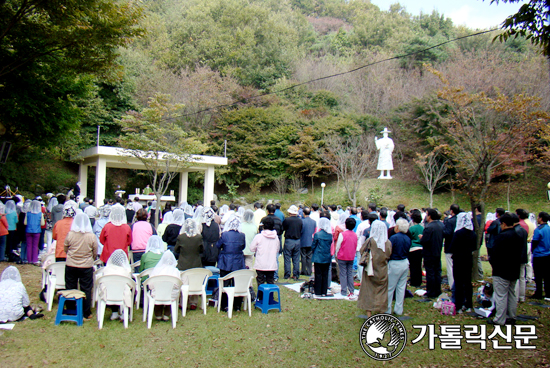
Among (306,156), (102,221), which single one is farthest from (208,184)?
(102,221)

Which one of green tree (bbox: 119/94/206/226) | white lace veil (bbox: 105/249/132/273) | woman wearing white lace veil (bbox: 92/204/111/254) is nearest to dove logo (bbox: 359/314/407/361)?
white lace veil (bbox: 105/249/132/273)

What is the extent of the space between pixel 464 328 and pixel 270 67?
113 feet

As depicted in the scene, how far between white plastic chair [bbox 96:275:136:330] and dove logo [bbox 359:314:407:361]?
3205mm

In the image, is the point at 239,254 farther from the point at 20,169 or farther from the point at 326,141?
the point at 326,141

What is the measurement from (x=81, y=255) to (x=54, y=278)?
106cm

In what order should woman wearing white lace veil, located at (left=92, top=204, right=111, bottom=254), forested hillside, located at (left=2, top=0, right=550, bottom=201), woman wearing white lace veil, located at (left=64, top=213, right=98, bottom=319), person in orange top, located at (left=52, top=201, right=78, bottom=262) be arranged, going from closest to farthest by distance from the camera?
woman wearing white lace veil, located at (left=64, top=213, right=98, bottom=319), person in orange top, located at (left=52, top=201, right=78, bottom=262), woman wearing white lace veil, located at (left=92, top=204, right=111, bottom=254), forested hillside, located at (left=2, top=0, right=550, bottom=201)

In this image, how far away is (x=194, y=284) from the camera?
589cm

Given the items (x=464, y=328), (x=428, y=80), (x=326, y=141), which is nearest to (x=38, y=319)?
(x=464, y=328)

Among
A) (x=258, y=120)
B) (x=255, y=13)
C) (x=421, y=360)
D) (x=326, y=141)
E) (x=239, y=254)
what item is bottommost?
(x=421, y=360)

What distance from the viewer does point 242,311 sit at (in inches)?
239

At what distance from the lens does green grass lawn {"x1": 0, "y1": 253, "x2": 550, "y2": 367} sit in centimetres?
425

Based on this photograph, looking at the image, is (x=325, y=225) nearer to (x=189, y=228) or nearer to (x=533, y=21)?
(x=189, y=228)

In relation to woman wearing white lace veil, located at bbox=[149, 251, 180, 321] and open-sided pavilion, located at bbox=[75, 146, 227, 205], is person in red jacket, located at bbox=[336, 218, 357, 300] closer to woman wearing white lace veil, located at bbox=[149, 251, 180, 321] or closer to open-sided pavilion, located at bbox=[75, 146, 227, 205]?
woman wearing white lace veil, located at bbox=[149, 251, 180, 321]

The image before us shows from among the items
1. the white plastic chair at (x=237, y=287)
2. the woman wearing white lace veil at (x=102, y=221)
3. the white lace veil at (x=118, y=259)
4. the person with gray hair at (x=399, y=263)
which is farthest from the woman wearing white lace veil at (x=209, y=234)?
the person with gray hair at (x=399, y=263)
